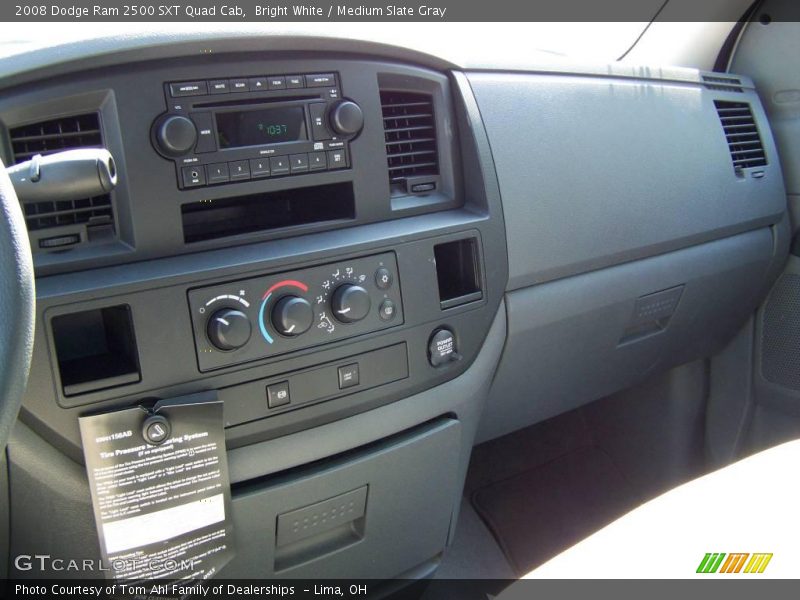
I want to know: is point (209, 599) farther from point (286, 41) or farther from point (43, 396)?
point (286, 41)

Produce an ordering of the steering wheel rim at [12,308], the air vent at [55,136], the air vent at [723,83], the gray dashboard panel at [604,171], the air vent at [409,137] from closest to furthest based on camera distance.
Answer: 1. the steering wheel rim at [12,308]
2. the air vent at [55,136]
3. the air vent at [409,137]
4. the gray dashboard panel at [604,171]
5. the air vent at [723,83]

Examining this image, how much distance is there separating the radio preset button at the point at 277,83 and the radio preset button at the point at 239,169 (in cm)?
12

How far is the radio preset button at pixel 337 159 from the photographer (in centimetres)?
118

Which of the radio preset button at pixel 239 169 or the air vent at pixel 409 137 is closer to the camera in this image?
the radio preset button at pixel 239 169

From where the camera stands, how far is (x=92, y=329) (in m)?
1.07

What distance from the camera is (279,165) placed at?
112 cm

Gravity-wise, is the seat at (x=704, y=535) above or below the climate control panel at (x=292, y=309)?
below

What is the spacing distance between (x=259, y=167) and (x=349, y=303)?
24 cm

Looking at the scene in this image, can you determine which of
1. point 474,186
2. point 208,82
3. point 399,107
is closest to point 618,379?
point 474,186

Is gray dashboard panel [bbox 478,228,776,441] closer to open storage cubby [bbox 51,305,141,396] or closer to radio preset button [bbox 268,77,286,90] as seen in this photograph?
radio preset button [bbox 268,77,286,90]

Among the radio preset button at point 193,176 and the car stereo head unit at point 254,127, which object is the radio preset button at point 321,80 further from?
the radio preset button at point 193,176
